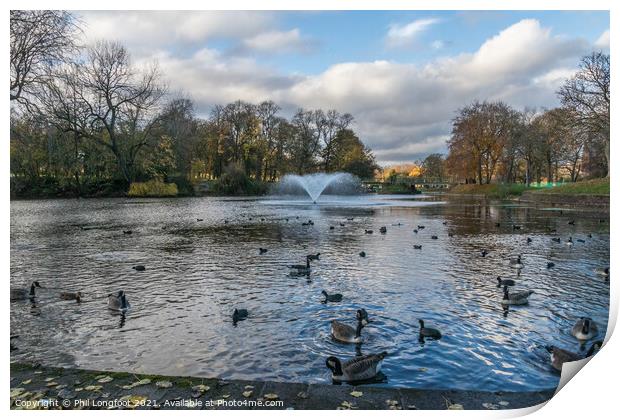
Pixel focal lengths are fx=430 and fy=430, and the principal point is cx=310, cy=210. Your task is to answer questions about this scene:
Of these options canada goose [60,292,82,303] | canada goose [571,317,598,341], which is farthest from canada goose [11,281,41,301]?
canada goose [571,317,598,341]

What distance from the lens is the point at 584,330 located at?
844 cm

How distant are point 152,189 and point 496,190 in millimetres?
53170

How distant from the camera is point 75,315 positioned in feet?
32.3

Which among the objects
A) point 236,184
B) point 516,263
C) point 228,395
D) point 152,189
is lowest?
point 228,395

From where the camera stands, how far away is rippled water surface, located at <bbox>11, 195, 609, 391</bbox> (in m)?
7.36

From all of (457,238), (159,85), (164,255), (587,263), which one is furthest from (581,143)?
(159,85)

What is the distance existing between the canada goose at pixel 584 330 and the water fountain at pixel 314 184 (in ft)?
203

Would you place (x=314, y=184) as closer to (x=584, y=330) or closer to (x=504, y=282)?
(x=504, y=282)

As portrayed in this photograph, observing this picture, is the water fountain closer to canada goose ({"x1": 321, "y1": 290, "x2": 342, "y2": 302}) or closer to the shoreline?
canada goose ({"x1": 321, "y1": 290, "x2": 342, "y2": 302})

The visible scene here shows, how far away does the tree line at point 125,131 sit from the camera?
10.5 metres

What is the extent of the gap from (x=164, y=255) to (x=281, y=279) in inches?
266

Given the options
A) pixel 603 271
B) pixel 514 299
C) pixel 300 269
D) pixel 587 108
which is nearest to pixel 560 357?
pixel 514 299

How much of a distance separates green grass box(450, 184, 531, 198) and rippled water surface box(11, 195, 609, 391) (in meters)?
48.3

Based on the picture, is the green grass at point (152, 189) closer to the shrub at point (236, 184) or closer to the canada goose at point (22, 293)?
the shrub at point (236, 184)
